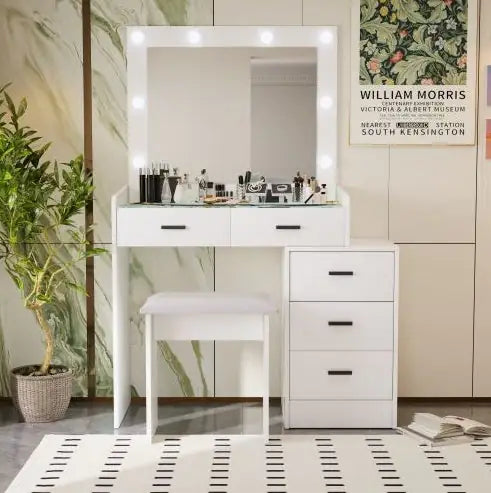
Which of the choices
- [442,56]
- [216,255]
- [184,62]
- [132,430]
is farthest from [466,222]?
[132,430]

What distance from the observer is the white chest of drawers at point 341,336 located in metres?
4.38

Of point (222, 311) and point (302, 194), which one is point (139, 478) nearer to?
point (222, 311)

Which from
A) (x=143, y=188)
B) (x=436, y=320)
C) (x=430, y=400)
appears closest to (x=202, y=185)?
(x=143, y=188)

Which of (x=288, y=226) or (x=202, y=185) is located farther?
(x=202, y=185)

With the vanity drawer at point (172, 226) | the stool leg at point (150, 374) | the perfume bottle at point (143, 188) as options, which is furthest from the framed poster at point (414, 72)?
the stool leg at point (150, 374)

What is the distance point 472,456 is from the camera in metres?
4.02

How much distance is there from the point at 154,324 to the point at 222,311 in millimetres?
312

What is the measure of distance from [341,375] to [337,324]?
23 centimetres

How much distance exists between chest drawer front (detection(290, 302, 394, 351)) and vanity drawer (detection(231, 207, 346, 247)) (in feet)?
0.95

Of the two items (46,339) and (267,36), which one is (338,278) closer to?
(267,36)

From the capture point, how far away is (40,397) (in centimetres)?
452

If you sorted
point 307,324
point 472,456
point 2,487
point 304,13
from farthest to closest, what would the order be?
point 304,13, point 307,324, point 472,456, point 2,487

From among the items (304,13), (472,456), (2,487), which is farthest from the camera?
(304,13)

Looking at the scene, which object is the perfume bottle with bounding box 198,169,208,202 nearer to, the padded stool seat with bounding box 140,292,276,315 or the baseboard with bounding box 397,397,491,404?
the padded stool seat with bounding box 140,292,276,315
